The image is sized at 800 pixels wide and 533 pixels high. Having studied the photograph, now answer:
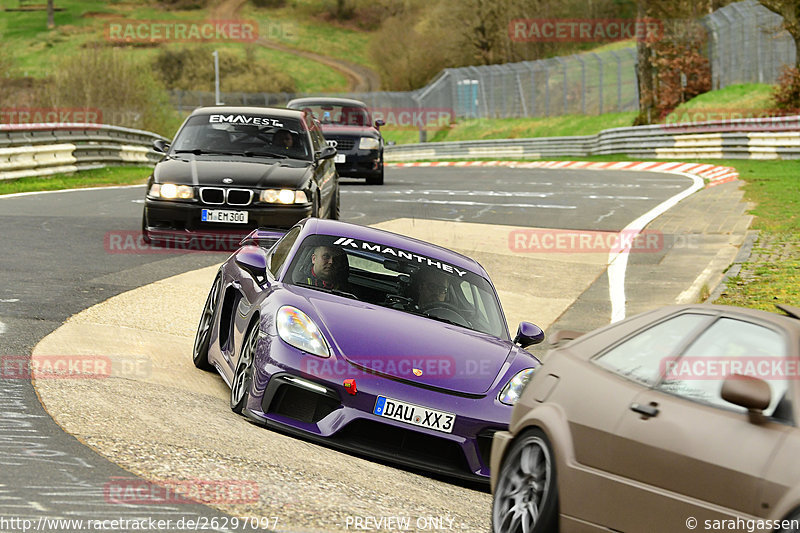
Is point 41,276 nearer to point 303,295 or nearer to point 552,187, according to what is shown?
point 303,295

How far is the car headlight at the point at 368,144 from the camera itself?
26.6 meters

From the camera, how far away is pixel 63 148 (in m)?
25.2

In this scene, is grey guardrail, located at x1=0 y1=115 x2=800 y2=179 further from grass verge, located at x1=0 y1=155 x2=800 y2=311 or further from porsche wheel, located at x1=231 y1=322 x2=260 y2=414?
porsche wheel, located at x1=231 y1=322 x2=260 y2=414

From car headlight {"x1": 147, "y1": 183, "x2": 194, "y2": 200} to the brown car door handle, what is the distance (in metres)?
9.98

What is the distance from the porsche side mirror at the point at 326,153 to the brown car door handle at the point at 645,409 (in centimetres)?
1089

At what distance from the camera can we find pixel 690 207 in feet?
67.6

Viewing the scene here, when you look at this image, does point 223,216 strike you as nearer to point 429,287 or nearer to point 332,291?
point 429,287

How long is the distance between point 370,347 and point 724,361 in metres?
2.70

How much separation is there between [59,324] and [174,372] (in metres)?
1.46

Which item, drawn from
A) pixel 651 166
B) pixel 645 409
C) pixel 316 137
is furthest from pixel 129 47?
pixel 645 409

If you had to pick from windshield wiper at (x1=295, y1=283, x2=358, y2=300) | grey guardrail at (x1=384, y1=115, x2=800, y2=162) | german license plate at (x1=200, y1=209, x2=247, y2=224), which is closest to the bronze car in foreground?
windshield wiper at (x1=295, y1=283, x2=358, y2=300)

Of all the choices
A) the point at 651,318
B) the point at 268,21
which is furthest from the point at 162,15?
the point at 651,318

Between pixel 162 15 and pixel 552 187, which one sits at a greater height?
pixel 162 15

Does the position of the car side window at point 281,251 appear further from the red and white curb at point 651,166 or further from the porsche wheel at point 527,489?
the red and white curb at point 651,166
